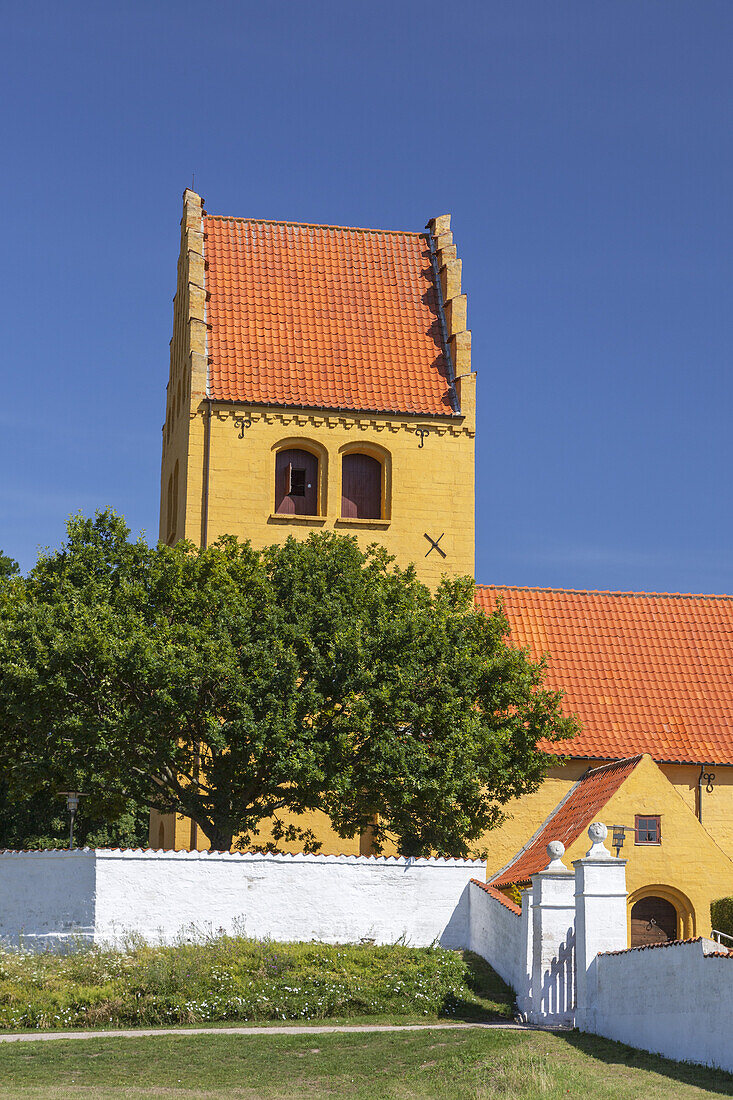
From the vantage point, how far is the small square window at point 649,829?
1128 inches

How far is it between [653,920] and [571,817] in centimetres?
284

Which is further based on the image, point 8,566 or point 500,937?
point 8,566

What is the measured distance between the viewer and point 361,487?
36469 millimetres

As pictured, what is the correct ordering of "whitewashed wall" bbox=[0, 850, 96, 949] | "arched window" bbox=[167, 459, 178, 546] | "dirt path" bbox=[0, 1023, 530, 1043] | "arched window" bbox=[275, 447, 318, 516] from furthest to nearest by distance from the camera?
1. "arched window" bbox=[167, 459, 178, 546]
2. "arched window" bbox=[275, 447, 318, 516]
3. "whitewashed wall" bbox=[0, 850, 96, 949]
4. "dirt path" bbox=[0, 1023, 530, 1043]

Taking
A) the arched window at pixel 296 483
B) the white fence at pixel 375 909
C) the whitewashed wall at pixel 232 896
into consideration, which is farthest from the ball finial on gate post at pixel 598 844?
the arched window at pixel 296 483

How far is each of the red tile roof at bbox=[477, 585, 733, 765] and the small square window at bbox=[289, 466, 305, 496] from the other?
18.6 ft

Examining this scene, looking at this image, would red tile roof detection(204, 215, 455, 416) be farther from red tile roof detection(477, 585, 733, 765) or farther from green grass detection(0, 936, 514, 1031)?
green grass detection(0, 936, 514, 1031)

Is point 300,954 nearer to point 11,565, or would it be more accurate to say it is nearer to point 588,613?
point 588,613

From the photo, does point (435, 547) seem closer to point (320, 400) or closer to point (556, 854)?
point (320, 400)

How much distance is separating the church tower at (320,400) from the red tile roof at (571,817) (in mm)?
6723

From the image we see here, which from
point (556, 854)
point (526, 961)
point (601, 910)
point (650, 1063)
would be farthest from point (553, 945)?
point (650, 1063)

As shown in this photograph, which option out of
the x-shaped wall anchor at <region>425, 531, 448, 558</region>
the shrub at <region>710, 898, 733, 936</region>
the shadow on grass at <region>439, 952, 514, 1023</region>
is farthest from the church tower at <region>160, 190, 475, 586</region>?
the shadow on grass at <region>439, 952, 514, 1023</region>

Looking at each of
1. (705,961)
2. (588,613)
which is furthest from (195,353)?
(705,961)

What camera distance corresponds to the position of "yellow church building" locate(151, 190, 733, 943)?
3419cm
